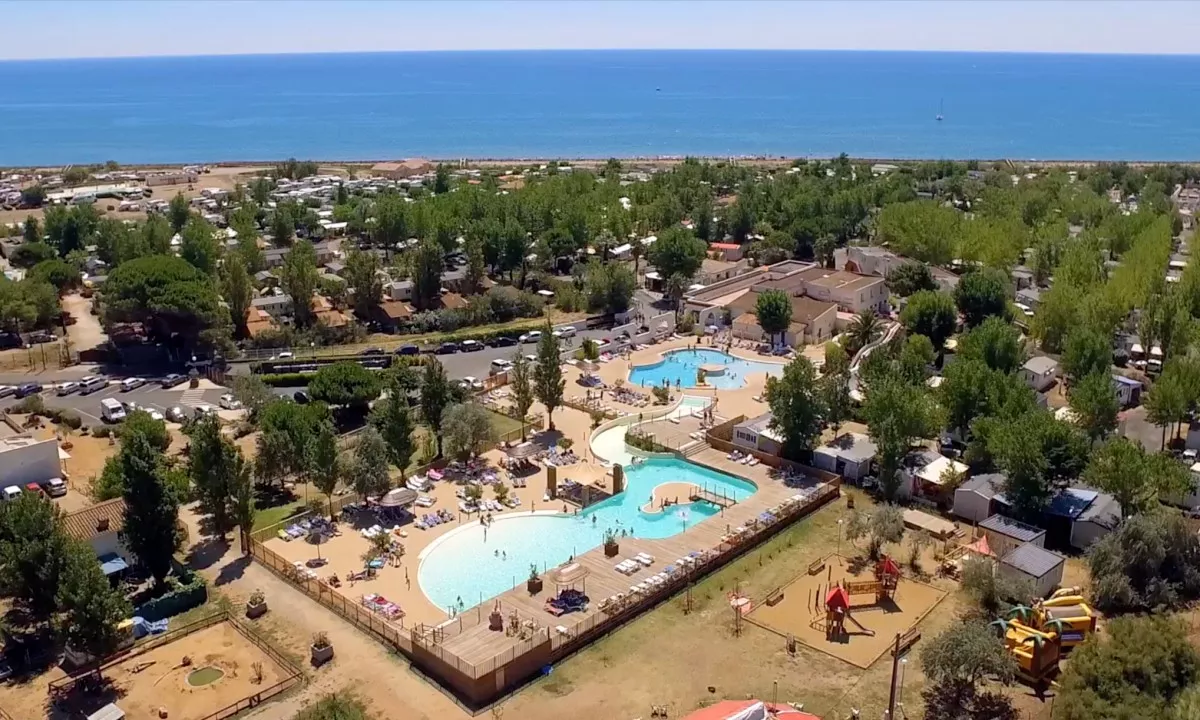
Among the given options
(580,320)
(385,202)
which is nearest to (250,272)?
(385,202)

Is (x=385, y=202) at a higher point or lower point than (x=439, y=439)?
higher

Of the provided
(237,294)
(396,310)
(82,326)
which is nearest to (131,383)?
(237,294)

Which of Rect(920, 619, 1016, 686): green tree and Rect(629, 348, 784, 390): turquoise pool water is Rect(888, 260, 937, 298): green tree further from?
Rect(920, 619, 1016, 686): green tree

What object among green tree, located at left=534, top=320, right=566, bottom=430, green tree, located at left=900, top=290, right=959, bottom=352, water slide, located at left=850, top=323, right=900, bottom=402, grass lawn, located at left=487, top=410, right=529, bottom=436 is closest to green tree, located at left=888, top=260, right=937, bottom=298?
water slide, located at left=850, top=323, right=900, bottom=402

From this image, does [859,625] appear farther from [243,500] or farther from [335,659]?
[243,500]

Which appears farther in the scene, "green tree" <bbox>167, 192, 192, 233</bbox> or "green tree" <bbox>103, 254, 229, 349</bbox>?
"green tree" <bbox>167, 192, 192, 233</bbox>

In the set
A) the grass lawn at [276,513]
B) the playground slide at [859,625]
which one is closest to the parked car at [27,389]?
the grass lawn at [276,513]

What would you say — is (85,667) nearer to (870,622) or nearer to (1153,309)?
(870,622)
